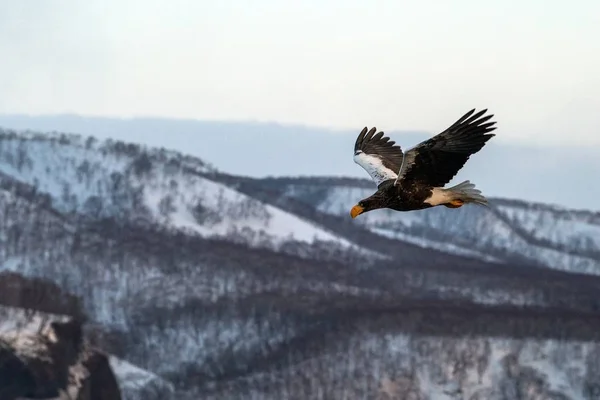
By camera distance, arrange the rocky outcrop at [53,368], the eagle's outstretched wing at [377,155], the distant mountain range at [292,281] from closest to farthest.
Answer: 1. the eagle's outstretched wing at [377,155]
2. the rocky outcrop at [53,368]
3. the distant mountain range at [292,281]

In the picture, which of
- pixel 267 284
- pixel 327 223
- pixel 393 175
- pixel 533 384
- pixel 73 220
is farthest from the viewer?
pixel 327 223

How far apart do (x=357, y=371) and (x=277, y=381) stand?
262 centimetres

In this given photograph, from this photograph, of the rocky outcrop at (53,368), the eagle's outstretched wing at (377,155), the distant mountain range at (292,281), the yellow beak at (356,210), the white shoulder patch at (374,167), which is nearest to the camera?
the yellow beak at (356,210)

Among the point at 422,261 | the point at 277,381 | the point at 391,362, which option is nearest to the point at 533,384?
the point at 391,362

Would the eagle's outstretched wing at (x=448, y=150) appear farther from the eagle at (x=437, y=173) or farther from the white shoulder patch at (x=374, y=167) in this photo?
the white shoulder patch at (x=374, y=167)

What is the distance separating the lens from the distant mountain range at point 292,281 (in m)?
49.3

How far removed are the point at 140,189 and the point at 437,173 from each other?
7683 cm

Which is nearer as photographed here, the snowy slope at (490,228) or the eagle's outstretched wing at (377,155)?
the eagle's outstretched wing at (377,155)

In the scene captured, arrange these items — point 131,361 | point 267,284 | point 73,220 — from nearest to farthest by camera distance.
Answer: point 131,361, point 267,284, point 73,220

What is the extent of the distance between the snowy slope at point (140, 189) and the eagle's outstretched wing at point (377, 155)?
210ft

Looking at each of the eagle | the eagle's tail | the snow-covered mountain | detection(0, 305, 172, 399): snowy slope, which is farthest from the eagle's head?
the snow-covered mountain

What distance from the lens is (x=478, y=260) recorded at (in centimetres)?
7888

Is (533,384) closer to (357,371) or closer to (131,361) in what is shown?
(357,371)

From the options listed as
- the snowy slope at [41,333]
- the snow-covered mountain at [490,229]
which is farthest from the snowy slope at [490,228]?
the snowy slope at [41,333]
